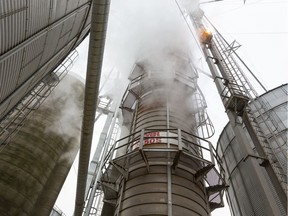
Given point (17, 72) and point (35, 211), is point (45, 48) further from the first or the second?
point (35, 211)

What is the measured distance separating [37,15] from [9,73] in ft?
4.42

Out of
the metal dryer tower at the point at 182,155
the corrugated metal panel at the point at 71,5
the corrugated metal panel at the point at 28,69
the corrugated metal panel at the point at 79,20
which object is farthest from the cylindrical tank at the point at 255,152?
the corrugated metal panel at the point at 28,69

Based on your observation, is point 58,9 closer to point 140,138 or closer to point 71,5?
point 71,5

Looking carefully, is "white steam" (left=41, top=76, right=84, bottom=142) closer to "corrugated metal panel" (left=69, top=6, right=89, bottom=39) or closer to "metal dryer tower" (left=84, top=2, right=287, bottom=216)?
"metal dryer tower" (left=84, top=2, right=287, bottom=216)

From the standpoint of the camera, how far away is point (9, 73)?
17.9 ft

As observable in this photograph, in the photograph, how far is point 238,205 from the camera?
11.8 meters

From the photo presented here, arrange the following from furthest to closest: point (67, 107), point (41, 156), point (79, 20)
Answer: point (67, 107) → point (41, 156) → point (79, 20)

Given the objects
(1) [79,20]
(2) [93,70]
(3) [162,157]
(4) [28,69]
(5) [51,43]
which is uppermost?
(1) [79,20]

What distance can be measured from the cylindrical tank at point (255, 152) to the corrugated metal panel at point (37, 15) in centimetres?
825

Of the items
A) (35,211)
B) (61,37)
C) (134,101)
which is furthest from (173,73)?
(35,211)

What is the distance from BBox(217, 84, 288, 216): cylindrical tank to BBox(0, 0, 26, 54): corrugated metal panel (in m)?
8.53

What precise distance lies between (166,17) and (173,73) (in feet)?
19.9

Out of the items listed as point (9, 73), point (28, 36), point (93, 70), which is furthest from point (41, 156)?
point (28, 36)

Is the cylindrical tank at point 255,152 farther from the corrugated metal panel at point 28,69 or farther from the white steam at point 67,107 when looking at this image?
the white steam at point 67,107
